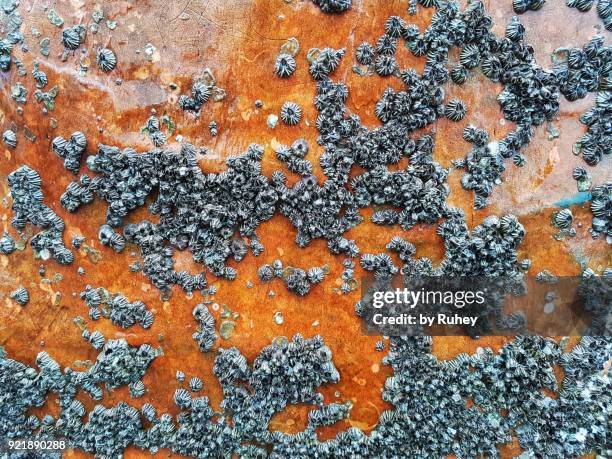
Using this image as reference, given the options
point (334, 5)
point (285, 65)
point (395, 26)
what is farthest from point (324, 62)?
point (395, 26)

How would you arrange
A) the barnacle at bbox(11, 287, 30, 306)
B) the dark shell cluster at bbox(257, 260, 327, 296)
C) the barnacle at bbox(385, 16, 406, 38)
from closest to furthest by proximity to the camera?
the barnacle at bbox(385, 16, 406, 38) → the dark shell cluster at bbox(257, 260, 327, 296) → the barnacle at bbox(11, 287, 30, 306)

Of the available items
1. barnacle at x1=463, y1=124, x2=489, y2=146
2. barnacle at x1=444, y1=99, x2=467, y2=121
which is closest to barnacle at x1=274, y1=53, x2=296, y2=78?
barnacle at x1=444, y1=99, x2=467, y2=121

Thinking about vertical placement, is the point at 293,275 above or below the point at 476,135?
below

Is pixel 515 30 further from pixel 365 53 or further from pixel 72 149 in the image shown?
pixel 72 149

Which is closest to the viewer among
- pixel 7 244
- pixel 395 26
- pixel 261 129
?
pixel 395 26

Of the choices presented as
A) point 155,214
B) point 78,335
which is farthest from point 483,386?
point 78,335

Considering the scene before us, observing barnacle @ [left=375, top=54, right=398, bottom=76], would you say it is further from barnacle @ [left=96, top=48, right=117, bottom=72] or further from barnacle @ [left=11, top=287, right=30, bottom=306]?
barnacle @ [left=11, top=287, right=30, bottom=306]
